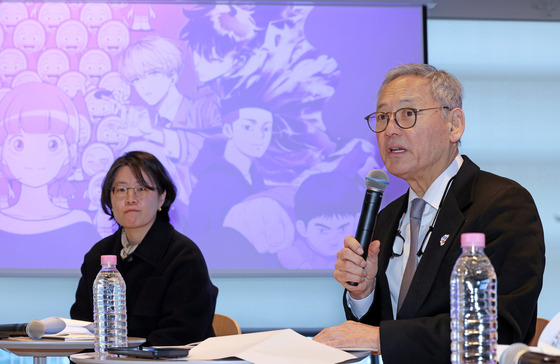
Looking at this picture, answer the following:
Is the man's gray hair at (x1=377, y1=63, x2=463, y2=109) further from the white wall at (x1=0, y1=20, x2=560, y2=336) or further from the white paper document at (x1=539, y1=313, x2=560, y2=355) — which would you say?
the white wall at (x1=0, y1=20, x2=560, y2=336)

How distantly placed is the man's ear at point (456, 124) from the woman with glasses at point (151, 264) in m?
1.24

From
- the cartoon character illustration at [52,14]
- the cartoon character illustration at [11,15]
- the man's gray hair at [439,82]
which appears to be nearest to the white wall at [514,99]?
the cartoon character illustration at [52,14]

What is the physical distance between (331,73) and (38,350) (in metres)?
2.84

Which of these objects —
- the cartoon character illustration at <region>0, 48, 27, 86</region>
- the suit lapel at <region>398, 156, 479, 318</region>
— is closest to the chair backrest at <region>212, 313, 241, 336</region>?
the suit lapel at <region>398, 156, 479, 318</region>

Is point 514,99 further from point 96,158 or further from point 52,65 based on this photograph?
point 52,65

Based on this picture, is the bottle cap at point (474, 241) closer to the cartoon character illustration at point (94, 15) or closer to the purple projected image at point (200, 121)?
the purple projected image at point (200, 121)

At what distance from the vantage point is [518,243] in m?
1.95

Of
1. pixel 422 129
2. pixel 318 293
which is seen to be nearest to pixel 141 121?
pixel 318 293

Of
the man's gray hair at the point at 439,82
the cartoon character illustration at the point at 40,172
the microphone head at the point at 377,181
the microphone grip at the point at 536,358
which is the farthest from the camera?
the cartoon character illustration at the point at 40,172

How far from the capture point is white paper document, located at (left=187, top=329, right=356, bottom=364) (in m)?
1.66

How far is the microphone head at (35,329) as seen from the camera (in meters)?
2.34

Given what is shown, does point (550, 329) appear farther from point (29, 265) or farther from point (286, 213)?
point (29, 265)

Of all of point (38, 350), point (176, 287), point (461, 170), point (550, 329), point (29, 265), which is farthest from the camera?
point (29, 265)

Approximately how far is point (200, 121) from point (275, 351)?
3.09 metres
